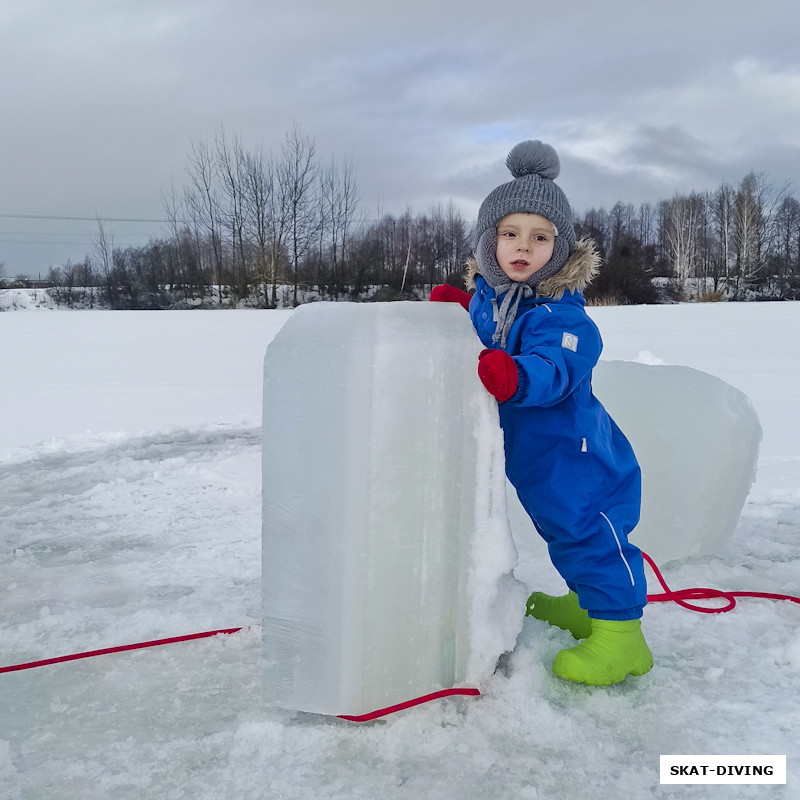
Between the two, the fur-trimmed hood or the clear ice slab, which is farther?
the fur-trimmed hood

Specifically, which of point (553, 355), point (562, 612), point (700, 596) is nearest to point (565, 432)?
point (553, 355)

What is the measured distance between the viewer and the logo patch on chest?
1.57 m

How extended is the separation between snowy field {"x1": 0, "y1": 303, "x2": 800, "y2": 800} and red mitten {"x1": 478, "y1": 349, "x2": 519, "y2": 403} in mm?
687

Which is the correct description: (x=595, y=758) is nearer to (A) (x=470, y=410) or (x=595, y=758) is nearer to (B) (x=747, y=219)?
(A) (x=470, y=410)

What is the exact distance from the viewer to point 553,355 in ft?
5.05

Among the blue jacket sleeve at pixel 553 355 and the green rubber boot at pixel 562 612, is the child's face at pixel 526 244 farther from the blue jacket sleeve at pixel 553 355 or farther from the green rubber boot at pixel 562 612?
the green rubber boot at pixel 562 612

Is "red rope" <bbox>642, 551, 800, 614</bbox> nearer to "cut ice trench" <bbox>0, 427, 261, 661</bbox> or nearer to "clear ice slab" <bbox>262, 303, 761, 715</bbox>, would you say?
"clear ice slab" <bbox>262, 303, 761, 715</bbox>

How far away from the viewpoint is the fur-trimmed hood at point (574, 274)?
1.73 meters

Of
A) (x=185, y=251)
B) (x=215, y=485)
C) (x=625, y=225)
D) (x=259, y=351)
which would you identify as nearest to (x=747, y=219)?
(x=625, y=225)

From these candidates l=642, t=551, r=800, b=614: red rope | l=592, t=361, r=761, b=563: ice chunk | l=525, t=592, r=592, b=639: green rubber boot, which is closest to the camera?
l=525, t=592, r=592, b=639: green rubber boot

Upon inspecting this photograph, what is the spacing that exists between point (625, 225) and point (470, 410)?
42.3 meters

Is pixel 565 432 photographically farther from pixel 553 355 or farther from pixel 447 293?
pixel 447 293

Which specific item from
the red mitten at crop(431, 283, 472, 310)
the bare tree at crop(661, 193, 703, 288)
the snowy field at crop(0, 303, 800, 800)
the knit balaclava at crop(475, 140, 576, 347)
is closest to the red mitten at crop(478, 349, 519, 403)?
the knit balaclava at crop(475, 140, 576, 347)

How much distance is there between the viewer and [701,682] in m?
1.65
